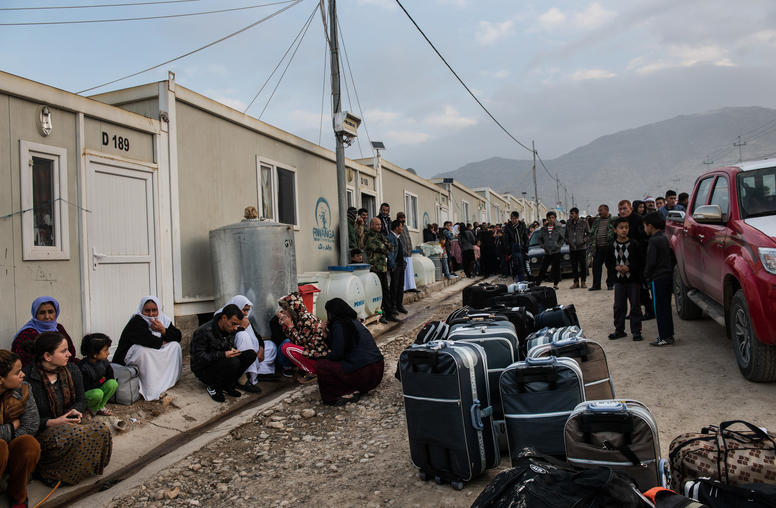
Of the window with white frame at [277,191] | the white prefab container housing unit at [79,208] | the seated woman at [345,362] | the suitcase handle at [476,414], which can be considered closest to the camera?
the suitcase handle at [476,414]

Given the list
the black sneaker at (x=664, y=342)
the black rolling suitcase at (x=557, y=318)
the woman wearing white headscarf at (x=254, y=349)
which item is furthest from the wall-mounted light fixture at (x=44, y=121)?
the black sneaker at (x=664, y=342)

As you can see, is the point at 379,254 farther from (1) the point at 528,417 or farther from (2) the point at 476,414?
(1) the point at 528,417

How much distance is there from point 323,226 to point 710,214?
7487 mm

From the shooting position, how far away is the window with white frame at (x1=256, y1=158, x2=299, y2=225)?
9164 millimetres

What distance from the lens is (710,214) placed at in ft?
17.2

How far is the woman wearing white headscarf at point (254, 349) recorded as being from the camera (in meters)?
6.14

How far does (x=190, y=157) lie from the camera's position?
24.6 ft

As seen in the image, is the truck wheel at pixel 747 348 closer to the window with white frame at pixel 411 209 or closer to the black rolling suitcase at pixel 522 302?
the black rolling suitcase at pixel 522 302

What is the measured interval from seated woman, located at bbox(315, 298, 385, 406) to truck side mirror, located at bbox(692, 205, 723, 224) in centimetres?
357

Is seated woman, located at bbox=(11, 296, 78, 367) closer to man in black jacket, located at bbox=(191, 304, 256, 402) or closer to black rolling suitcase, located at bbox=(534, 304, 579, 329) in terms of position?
man in black jacket, located at bbox=(191, 304, 256, 402)

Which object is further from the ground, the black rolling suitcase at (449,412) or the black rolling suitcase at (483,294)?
the black rolling suitcase at (483,294)

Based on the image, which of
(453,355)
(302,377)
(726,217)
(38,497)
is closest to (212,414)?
(302,377)

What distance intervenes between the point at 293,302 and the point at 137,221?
86.5 inches

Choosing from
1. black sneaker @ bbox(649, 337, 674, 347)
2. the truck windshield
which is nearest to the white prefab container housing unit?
black sneaker @ bbox(649, 337, 674, 347)
